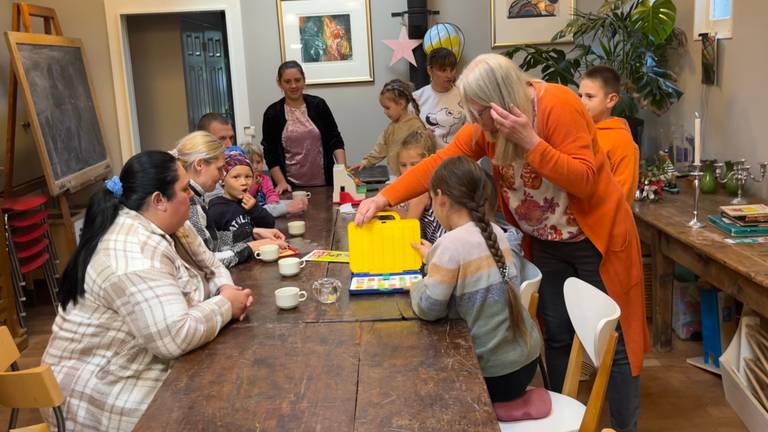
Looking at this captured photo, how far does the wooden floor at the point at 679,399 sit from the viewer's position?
2.86 meters

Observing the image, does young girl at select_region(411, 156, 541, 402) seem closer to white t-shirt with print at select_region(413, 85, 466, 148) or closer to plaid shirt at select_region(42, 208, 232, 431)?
plaid shirt at select_region(42, 208, 232, 431)

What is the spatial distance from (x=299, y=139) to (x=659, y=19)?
220 centimetres

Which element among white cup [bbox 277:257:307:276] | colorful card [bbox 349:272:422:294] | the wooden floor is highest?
white cup [bbox 277:257:307:276]

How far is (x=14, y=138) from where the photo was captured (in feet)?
14.5

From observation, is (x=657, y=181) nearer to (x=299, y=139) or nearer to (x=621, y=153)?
(x=621, y=153)

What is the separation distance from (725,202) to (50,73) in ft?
13.2

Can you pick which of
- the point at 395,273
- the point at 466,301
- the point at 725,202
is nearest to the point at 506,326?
the point at 466,301

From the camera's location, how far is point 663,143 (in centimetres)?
468

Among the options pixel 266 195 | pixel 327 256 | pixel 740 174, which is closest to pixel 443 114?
pixel 266 195

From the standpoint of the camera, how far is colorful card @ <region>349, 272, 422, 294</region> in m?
2.15

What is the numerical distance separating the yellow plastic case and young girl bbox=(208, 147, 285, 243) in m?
0.77

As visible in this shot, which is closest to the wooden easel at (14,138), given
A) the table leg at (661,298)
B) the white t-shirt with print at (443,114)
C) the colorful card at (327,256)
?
the colorful card at (327,256)

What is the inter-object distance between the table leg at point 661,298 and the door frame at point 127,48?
3.14m

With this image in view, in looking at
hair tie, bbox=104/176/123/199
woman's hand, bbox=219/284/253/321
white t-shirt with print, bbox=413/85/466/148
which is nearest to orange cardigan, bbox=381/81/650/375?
woman's hand, bbox=219/284/253/321
